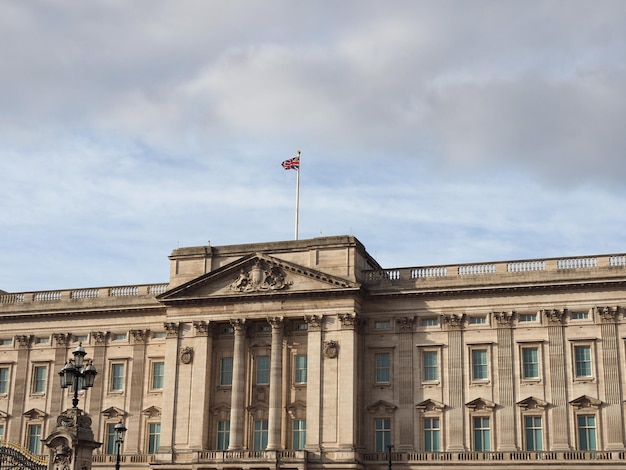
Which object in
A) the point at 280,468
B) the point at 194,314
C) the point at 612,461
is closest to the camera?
the point at 612,461

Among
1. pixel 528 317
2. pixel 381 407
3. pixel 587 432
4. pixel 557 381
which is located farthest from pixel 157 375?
pixel 587 432

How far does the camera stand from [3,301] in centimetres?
8238

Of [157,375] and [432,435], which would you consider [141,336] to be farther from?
[432,435]

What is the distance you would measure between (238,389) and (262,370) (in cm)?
265

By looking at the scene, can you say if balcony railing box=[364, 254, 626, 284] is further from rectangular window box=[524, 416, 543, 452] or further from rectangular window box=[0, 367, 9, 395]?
rectangular window box=[0, 367, 9, 395]

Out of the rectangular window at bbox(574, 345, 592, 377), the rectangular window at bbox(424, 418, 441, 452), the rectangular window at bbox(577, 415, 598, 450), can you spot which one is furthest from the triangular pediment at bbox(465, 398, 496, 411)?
the rectangular window at bbox(574, 345, 592, 377)

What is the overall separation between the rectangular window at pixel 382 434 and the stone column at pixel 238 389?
9624mm

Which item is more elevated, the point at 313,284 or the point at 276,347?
the point at 313,284

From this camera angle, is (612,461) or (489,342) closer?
(612,461)

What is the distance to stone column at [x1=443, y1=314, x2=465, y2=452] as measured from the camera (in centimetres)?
6594

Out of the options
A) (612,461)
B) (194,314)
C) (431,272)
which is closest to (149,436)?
(194,314)

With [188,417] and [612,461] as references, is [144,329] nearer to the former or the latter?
[188,417]

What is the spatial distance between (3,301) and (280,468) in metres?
31.0

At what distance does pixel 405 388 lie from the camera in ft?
223
